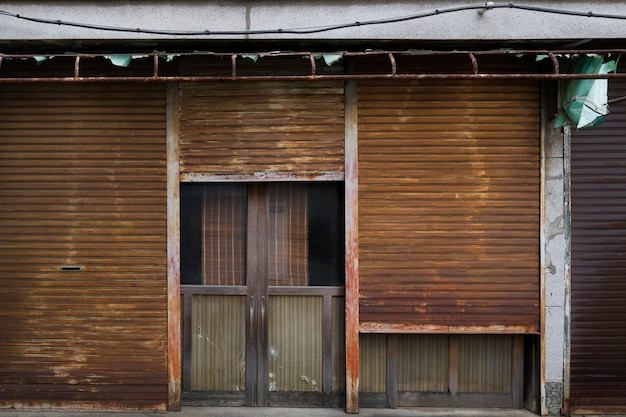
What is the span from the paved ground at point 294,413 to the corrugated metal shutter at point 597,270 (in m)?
0.82

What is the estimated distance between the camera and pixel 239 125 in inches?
246

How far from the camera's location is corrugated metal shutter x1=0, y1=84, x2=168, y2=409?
628 centimetres

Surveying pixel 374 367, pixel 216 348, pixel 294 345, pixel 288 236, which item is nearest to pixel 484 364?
pixel 374 367

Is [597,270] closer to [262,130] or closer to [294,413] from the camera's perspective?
[294,413]

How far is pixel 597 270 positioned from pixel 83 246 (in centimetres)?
570

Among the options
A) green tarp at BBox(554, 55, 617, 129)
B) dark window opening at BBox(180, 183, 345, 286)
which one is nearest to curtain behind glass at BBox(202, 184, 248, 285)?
dark window opening at BBox(180, 183, 345, 286)

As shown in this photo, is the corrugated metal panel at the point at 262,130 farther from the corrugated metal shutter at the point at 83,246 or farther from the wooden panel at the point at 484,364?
the wooden panel at the point at 484,364

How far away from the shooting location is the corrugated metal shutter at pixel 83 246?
628cm

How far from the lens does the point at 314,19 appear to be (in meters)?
5.70

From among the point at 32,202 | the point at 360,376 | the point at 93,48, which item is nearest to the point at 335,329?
the point at 360,376

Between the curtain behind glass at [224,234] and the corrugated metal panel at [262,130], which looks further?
the curtain behind glass at [224,234]

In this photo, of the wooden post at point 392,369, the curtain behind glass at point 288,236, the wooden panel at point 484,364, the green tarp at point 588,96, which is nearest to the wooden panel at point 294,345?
the curtain behind glass at point 288,236

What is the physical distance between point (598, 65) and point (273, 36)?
3242mm

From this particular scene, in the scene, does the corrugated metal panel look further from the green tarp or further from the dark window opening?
the green tarp
